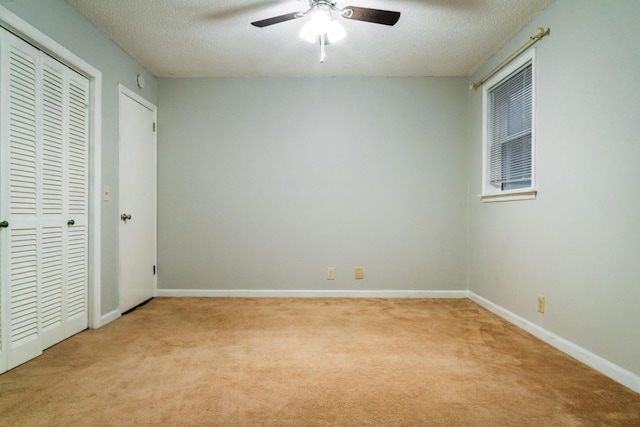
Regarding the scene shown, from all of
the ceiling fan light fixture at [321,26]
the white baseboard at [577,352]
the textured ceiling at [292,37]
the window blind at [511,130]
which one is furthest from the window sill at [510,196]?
the ceiling fan light fixture at [321,26]

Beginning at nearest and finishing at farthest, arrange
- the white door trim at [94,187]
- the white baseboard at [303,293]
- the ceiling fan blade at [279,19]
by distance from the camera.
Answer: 1. the ceiling fan blade at [279,19]
2. the white door trim at [94,187]
3. the white baseboard at [303,293]

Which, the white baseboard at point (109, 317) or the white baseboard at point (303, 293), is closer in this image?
Result: the white baseboard at point (109, 317)

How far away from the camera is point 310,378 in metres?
1.92

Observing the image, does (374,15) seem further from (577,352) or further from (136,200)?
(136,200)

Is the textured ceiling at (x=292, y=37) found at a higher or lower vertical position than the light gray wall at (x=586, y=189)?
higher

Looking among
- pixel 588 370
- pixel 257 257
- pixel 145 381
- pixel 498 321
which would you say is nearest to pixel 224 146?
pixel 257 257

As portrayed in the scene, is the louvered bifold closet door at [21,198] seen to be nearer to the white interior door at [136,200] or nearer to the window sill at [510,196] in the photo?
the white interior door at [136,200]

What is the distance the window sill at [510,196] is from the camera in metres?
2.65

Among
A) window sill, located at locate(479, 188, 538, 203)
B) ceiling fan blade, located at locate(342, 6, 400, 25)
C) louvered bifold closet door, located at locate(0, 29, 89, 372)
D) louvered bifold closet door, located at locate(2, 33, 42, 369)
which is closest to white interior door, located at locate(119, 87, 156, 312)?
louvered bifold closet door, located at locate(0, 29, 89, 372)

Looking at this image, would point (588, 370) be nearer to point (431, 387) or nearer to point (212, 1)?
point (431, 387)

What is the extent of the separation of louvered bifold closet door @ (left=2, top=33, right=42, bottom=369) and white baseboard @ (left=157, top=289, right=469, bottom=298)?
1.64m

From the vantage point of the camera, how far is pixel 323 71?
12.1 feet

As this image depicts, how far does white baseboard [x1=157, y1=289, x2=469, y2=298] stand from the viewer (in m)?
3.80

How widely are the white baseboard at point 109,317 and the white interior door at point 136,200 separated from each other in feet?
0.38
